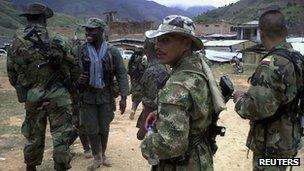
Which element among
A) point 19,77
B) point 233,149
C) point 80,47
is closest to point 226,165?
point 233,149

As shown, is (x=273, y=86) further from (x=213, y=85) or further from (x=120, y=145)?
(x=120, y=145)

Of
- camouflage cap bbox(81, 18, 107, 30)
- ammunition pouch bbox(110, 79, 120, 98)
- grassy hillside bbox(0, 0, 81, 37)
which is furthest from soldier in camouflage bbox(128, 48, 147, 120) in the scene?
grassy hillside bbox(0, 0, 81, 37)

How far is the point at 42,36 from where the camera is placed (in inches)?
207

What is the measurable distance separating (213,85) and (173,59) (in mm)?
310

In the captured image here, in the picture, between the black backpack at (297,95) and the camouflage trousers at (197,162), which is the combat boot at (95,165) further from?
the camouflage trousers at (197,162)

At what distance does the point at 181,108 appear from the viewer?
2.77m

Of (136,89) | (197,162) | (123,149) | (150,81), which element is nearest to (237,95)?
(197,162)

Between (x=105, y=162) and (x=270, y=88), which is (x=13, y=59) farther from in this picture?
(x=270, y=88)

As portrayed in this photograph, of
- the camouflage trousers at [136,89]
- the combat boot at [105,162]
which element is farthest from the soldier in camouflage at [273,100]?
the camouflage trousers at [136,89]

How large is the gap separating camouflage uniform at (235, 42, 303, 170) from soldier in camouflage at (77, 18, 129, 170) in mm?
2481

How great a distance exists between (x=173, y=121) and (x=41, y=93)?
2.89 meters

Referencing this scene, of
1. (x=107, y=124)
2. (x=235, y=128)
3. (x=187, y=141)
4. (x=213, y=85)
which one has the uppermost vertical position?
(x=213, y=85)

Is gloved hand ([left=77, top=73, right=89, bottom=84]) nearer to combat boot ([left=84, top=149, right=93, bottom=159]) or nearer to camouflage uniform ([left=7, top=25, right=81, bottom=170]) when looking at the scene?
camouflage uniform ([left=7, top=25, right=81, bottom=170])

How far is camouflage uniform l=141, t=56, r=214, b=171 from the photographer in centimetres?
277
